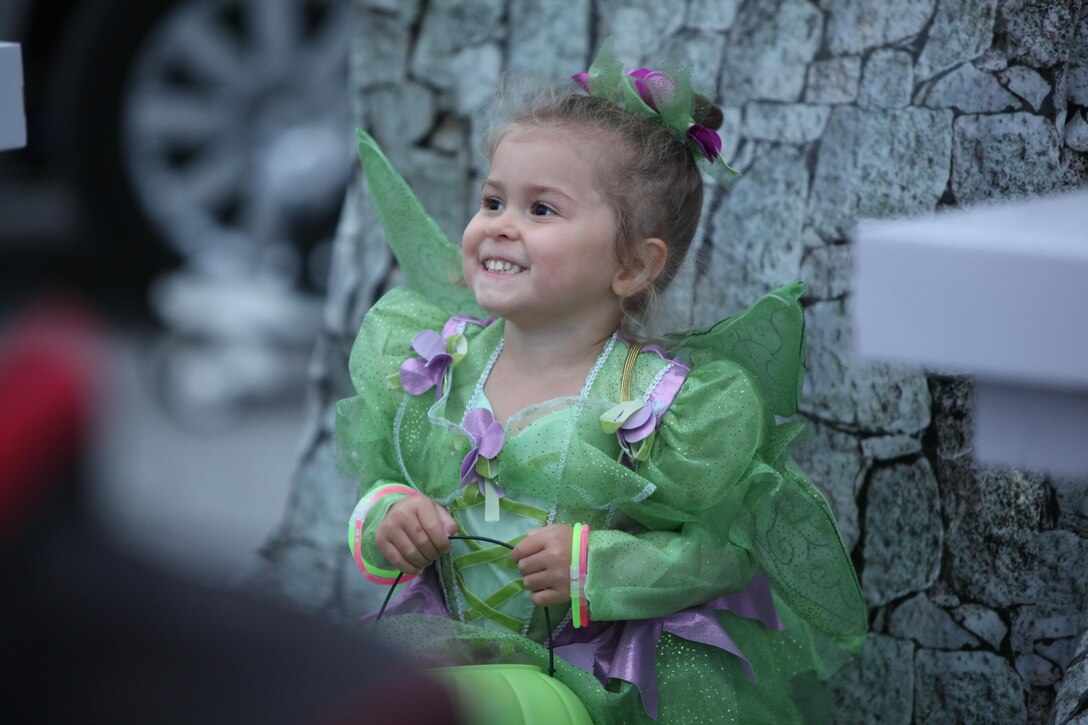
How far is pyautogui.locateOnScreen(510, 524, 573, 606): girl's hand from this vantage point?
1505 mm

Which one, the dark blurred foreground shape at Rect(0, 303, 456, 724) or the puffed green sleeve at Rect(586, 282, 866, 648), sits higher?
the dark blurred foreground shape at Rect(0, 303, 456, 724)

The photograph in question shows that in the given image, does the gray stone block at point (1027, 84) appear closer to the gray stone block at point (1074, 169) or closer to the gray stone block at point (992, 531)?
the gray stone block at point (1074, 169)

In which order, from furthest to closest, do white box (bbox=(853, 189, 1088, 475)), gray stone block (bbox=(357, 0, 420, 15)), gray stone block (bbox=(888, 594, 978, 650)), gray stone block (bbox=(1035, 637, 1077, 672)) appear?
gray stone block (bbox=(357, 0, 420, 15))
gray stone block (bbox=(888, 594, 978, 650))
gray stone block (bbox=(1035, 637, 1077, 672))
white box (bbox=(853, 189, 1088, 475))

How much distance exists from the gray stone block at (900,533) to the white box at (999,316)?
2.93 feet

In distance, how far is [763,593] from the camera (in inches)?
69.4

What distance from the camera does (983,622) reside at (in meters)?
1.85

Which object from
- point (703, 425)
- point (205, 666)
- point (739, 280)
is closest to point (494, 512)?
point (703, 425)

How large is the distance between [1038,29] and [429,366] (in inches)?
32.1

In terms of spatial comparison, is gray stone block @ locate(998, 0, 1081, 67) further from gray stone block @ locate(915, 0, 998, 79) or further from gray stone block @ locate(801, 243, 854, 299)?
gray stone block @ locate(801, 243, 854, 299)

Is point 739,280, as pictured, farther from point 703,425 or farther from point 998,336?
point 998,336

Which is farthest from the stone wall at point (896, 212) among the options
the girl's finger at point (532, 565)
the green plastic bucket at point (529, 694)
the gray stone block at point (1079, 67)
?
the green plastic bucket at point (529, 694)

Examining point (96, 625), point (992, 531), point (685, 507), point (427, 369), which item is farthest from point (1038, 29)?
point (96, 625)

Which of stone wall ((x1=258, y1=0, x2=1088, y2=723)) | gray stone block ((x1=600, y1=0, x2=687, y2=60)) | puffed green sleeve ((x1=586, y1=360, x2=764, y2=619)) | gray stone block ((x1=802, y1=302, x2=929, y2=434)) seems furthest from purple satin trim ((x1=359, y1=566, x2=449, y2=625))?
gray stone block ((x1=600, y1=0, x2=687, y2=60))

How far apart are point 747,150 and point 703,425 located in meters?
0.57
